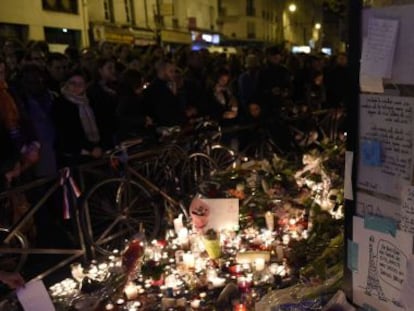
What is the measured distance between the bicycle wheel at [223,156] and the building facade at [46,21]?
10.8m

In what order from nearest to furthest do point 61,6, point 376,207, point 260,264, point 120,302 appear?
point 376,207 < point 120,302 < point 260,264 < point 61,6

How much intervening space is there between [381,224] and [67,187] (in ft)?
10.3

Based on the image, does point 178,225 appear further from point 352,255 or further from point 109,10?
point 109,10

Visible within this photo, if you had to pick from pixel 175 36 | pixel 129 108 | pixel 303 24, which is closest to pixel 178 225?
pixel 129 108

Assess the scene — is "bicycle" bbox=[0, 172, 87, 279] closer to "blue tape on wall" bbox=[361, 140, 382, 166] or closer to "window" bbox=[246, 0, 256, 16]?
"blue tape on wall" bbox=[361, 140, 382, 166]

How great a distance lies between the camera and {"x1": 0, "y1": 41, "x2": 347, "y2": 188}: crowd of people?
4641 mm

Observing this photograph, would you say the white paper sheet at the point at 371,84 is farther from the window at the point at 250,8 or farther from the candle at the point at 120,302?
the window at the point at 250,8

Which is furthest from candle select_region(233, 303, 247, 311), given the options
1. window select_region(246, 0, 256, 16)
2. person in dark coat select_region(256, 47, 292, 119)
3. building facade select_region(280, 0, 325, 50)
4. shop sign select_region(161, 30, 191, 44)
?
building facade select_region(280, 0, 325, 50)

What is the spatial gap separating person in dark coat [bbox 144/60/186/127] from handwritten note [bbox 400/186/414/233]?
173 inches

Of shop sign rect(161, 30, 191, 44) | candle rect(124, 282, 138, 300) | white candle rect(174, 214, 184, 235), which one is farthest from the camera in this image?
shop sign rect(161, 30, 191, 44)

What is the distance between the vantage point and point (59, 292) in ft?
13.3

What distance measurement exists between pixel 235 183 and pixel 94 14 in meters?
19.1

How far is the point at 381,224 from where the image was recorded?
2203 mm

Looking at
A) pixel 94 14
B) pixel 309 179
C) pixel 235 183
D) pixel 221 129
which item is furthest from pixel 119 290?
pixel 94 14
